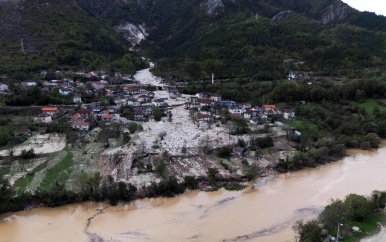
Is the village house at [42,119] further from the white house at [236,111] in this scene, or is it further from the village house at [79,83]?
the white house at [236,111]

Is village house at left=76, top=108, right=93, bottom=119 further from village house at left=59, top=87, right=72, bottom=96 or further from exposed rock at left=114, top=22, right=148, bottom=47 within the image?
exposed rock at left=114, top=22, right=148, bottom=47

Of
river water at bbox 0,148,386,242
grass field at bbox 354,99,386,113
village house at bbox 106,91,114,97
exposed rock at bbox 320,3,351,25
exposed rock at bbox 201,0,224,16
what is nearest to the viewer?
river water at bbox 0,148,386,242

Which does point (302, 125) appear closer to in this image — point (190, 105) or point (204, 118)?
point (204, 118)

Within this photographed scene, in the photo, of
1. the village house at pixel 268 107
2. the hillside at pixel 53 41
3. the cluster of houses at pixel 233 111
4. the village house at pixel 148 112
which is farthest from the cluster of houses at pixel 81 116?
the hillside at pixel 53 41

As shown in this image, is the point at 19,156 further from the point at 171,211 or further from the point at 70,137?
the point at 171,211

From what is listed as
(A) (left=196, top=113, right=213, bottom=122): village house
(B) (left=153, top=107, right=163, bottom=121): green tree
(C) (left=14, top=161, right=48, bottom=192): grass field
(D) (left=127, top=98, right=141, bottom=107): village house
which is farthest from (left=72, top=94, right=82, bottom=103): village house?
(C) (left=14, top=161, right=48, bottom=192): grass field

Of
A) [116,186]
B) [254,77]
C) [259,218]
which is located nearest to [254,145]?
[259,218]
